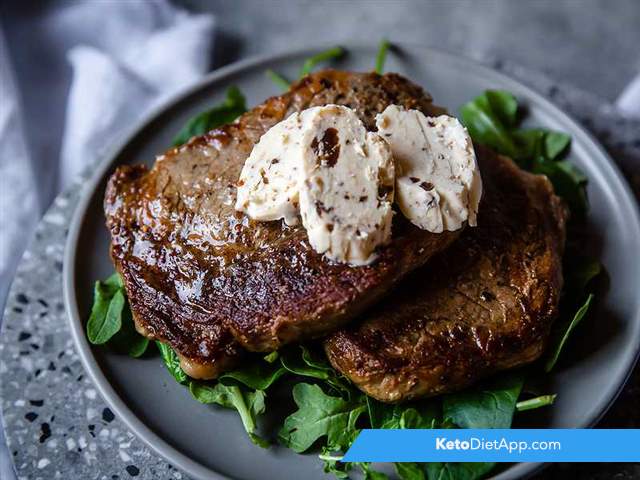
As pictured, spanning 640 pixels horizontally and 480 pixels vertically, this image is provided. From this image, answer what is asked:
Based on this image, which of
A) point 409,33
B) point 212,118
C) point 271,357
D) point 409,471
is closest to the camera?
point 409,471

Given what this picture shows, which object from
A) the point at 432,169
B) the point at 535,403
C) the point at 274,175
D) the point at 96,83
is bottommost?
the point at 96,83

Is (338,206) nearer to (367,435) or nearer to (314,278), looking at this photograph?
(314,278)

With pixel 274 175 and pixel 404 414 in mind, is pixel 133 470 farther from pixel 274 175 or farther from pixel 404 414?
pixel 274 175

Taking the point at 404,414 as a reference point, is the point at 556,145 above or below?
above

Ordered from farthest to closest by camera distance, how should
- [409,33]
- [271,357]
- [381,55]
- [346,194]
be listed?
[409,33]
[381,55]
[271,357]
[346,194]

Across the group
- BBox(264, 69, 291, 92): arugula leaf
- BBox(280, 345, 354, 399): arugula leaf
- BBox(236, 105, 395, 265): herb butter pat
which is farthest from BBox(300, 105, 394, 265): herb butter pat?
BBox(264, 69, 291, 92): arugula leaf

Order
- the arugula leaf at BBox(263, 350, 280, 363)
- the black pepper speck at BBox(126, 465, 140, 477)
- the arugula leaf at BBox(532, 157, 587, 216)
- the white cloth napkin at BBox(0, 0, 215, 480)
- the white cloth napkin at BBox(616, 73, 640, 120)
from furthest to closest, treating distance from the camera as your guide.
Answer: the white cloth napkin at BBox(0, 0, 215, 480) < the white cloth napkin at BBox(616, 73, 640, 120) < the arugula leaf at BBox(532, 157, 587, 216) < the black pepper speck at BBox(126, 465, 140, 477) < the arugula leaf at BBox(263, 350, 280, 363)

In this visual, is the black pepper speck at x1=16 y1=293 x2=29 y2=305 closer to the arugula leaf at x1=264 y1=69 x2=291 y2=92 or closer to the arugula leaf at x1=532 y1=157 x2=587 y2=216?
the arugula leaf at x1=264 y1=69 x2=291 y2=92

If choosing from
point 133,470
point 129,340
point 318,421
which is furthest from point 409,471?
point 129,340

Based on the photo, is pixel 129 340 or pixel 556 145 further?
pixel 556 145
